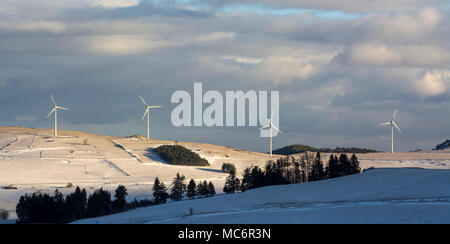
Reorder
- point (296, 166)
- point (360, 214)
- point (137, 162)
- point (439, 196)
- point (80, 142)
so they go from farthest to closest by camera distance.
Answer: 1. point (80, 142)
2. point (137, 162)
3. point (296, 166)
4. point (439, 196)
5. point (360, 214)

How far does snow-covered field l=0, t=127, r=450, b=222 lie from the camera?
106 m

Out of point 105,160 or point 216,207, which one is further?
point 105,160

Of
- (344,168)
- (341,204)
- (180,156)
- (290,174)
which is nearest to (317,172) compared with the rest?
(344,168)

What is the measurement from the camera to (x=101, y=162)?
132 metres

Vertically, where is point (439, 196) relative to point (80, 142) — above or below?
below

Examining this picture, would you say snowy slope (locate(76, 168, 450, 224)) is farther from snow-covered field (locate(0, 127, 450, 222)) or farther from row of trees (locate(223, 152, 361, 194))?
snow-covered field (locate(0, 127, 450, 222))

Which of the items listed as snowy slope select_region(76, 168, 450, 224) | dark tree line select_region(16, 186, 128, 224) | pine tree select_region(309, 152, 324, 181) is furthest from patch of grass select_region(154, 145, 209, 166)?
snowy slope select_region(76, 168, 450, 224)

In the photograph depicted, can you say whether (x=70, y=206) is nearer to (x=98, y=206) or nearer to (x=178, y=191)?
(x=98, y=206)

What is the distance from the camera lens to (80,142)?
156 meters

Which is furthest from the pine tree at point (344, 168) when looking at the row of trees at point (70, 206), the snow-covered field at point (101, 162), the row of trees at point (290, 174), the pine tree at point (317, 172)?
the row of trees at point (70, 206)

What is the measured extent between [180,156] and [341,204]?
9045 cm
